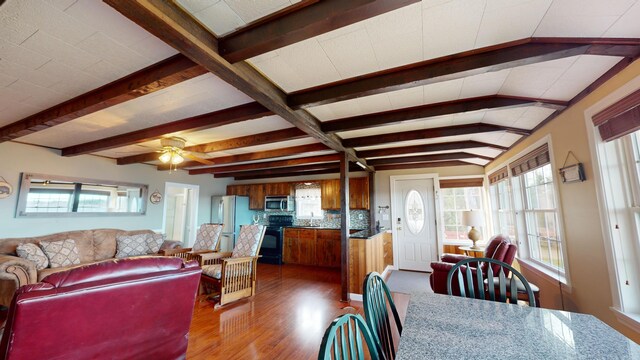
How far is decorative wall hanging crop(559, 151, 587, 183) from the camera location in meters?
2.02

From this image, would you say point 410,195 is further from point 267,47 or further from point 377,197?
point 267,47

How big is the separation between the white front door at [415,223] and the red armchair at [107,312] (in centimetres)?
453

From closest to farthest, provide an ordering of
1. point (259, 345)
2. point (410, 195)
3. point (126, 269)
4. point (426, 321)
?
point (426, 321), point (126, 269), point (259, 345), point (410, 195)

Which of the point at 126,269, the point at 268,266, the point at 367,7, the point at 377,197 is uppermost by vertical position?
the point at 367,7

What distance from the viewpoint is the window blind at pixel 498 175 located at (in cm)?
386

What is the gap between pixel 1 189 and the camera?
3453mm

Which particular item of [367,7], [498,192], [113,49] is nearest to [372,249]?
[498,192]

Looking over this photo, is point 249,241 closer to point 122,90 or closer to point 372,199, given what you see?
point 122,90

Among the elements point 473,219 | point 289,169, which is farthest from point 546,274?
point 289,169

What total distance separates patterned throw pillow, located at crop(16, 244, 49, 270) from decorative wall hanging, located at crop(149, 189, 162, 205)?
81.0 inches

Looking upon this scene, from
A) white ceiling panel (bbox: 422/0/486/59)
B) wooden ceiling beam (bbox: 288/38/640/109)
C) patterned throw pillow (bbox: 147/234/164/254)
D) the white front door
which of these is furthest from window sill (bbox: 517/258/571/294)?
patterned throw pillow (bbox: 147/234/164/254)

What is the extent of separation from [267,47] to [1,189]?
4.83 metres

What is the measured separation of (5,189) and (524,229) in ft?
24.7

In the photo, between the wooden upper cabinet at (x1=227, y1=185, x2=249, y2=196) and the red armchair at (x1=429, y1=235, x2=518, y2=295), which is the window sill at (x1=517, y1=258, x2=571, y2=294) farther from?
the wooden upper cabinet at (x1=227, y1=185, x2=249, y2=196)
